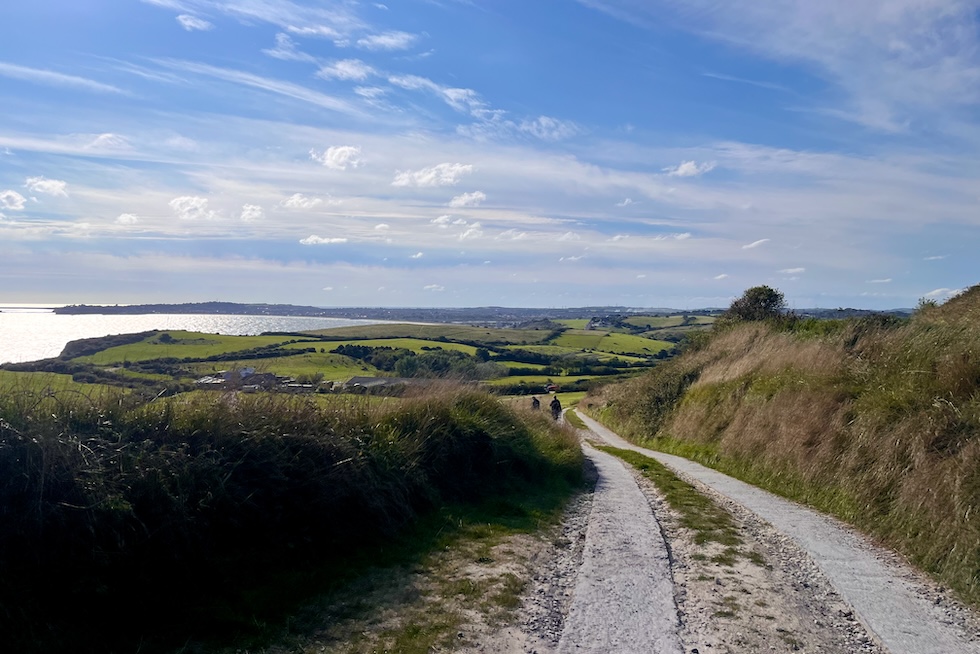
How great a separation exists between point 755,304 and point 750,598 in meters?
37.6

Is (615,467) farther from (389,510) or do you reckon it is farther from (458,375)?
(389,510)

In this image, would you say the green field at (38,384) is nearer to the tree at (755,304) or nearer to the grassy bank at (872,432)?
the grassy bank at (872,432)

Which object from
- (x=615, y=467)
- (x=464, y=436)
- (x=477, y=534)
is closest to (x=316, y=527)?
(x=477, y=534)

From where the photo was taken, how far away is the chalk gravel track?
233 inches

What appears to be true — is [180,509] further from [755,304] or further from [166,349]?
[755,304]

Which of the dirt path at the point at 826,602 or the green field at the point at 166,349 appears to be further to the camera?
the green field at the point at 166,349

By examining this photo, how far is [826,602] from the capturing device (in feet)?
22.6

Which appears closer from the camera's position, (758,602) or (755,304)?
(758,602)

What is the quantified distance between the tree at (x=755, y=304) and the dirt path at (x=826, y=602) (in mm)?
32456

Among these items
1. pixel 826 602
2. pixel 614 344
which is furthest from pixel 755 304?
pixel 614 344

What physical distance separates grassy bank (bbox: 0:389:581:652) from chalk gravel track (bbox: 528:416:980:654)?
257 centimetres

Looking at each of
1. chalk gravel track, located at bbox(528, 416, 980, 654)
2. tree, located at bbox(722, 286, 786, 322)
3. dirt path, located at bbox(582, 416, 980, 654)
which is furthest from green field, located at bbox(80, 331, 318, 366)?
tree, located at bbox(722, 286, 786, 322)

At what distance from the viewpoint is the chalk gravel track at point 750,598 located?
5910mm

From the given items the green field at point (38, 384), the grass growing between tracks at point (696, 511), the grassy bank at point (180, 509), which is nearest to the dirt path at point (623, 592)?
the grass growing between tracks at point (696, 511)
